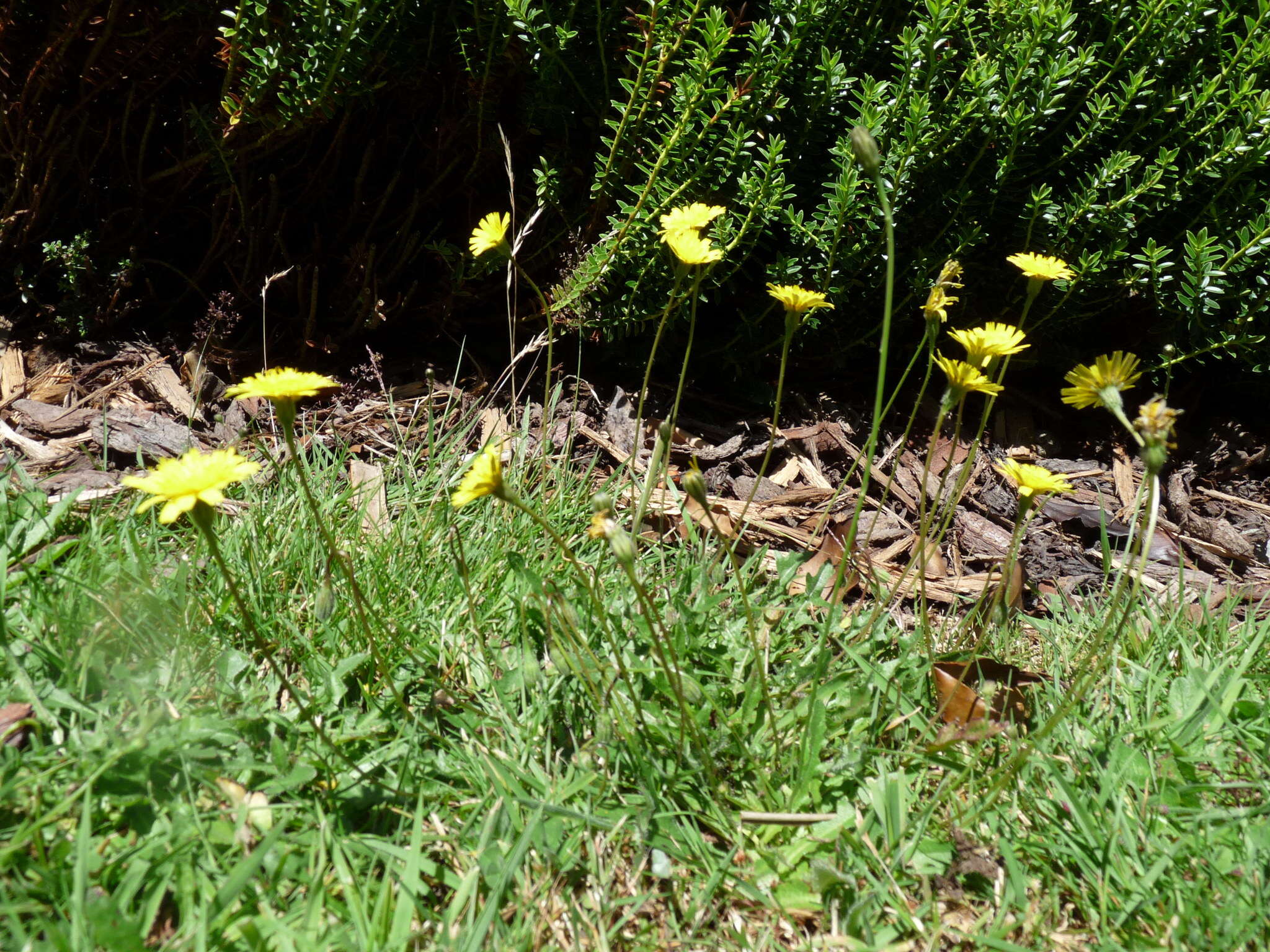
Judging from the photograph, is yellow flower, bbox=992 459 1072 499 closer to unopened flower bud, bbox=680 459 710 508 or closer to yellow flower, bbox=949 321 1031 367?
yellow flower, bbox=949 321 1031 367

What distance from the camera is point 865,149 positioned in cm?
135

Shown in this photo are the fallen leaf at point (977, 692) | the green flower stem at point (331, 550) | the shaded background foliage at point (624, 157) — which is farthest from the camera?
the shaded background foliage at point (624, 157)

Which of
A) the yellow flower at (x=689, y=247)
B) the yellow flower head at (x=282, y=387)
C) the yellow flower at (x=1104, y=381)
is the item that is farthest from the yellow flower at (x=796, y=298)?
the yellow flower head at (x=282, y=387)

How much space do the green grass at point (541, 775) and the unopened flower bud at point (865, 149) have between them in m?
0.76

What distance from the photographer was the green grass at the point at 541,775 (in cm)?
127

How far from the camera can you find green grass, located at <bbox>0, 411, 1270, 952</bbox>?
1.27 meters

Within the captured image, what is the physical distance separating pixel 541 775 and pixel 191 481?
717 millimetres

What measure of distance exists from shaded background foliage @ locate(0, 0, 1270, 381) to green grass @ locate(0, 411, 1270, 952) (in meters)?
0.96

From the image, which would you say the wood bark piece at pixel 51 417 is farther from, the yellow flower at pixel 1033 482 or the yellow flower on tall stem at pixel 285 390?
the yellow flower at pixel 1033 482

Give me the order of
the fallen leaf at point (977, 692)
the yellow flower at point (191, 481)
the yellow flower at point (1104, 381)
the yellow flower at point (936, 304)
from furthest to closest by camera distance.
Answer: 1. the fallen leaf at point (977, 692)
2. the yellow flower at point (936, 304)
3. the yellow flower at point (1104, 381)
4. the yellow flower at point (191, 481)

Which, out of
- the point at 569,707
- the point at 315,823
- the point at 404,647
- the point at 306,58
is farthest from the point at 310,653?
the point at 306,58

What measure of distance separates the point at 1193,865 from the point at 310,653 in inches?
59.4

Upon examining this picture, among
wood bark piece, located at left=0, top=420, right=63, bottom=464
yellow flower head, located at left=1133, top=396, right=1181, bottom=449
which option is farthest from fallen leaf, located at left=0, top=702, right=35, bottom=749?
yellow flower head, located at left=1133, top=396, right=1181, bottom=449

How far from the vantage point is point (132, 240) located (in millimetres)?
2609
